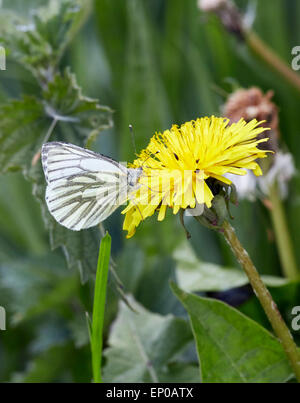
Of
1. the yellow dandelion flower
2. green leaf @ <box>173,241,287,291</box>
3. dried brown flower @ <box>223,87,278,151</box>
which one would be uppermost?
dried brown flower @ <box>223,87,278,151</box>

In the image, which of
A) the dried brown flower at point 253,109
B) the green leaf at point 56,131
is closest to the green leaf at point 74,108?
the green leaf at point 56,131

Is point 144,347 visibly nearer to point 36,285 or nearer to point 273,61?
point 36,285

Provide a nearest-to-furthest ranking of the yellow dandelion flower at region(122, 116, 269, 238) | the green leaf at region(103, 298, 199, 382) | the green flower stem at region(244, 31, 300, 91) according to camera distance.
Answer: 1. the yellow dandelion flower at region(122, 116, 269, 238)
2. the green leaf at region(103, 298, 199, 382)
3. the green flower stem at region(244, 31, 300, 91)

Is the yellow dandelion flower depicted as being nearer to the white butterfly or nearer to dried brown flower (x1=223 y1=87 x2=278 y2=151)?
the white butterfly

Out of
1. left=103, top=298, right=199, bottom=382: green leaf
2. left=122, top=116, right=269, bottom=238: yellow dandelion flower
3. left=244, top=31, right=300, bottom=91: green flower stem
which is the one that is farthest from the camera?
left=244, top=31, right=300, bottom=91: green flower stem

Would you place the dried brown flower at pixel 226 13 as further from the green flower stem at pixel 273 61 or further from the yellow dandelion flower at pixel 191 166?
the yellow dandelion flower at pixel 191 166

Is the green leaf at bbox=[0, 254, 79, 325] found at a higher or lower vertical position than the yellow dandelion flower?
lower

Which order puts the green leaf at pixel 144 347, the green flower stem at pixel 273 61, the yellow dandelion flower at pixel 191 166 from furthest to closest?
the green flower stem at pixel 273 61 < the green leaf at pixel 144 347 < the yellow dandelion flower at pixel 191 166

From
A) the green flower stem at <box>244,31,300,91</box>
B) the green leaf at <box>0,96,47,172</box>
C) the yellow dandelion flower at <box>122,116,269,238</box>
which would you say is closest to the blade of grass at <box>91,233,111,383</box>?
the yellow dandelion flower at <box>122,116,269,238</box>
